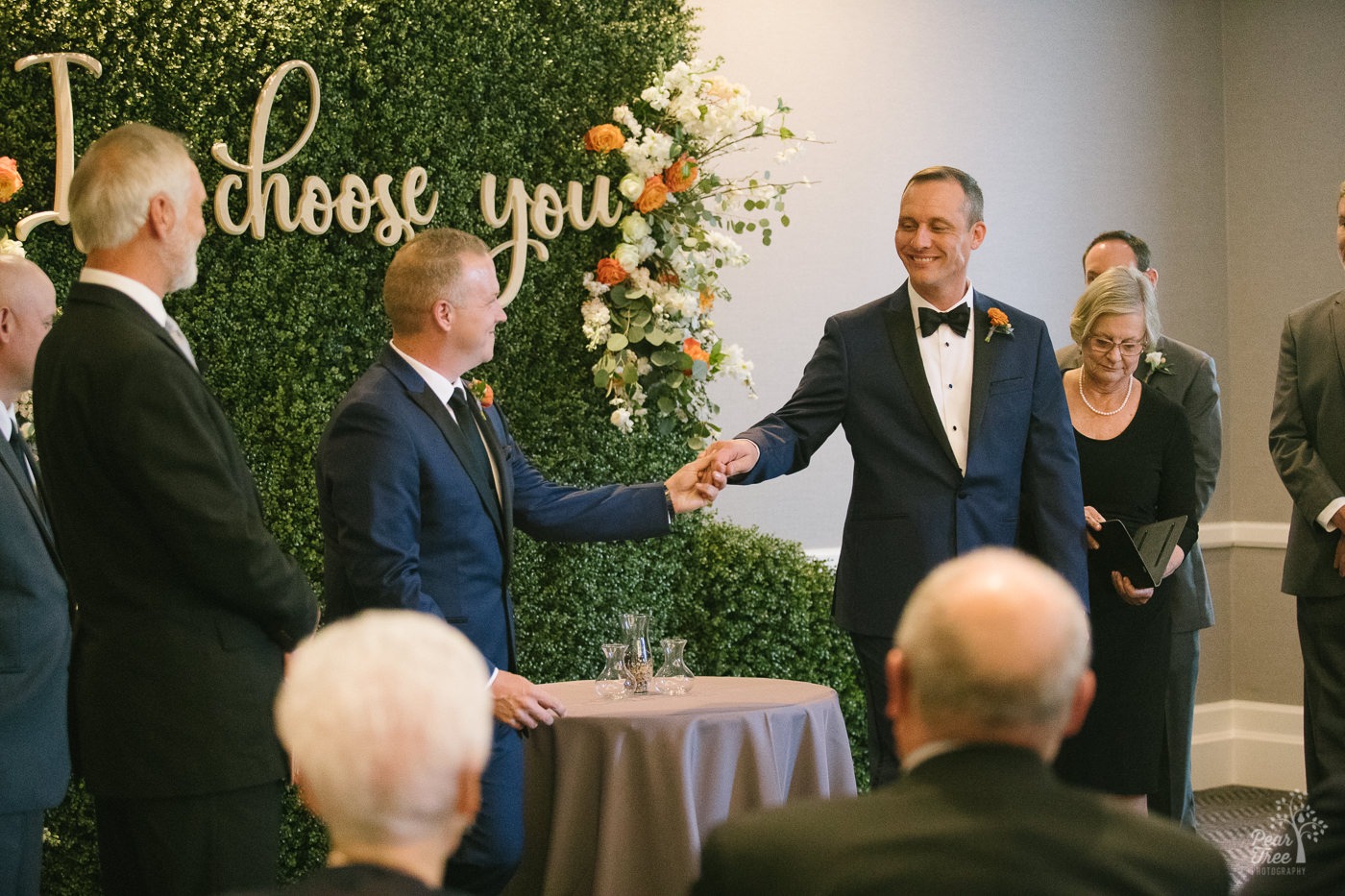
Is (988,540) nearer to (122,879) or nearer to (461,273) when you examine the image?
(461,273)

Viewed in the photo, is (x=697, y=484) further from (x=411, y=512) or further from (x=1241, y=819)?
(x=1241, y=819)

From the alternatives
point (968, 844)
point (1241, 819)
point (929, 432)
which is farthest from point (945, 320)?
point (1241, 819)

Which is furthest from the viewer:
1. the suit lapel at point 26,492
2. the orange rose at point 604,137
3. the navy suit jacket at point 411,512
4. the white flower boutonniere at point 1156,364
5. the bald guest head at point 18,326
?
the orange rose at point 604,137

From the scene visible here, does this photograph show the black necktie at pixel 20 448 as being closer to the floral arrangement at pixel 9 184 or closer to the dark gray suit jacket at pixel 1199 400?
the floral arrangement at pixel 9 184

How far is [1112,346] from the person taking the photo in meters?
4.35

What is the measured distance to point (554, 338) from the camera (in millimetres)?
5195

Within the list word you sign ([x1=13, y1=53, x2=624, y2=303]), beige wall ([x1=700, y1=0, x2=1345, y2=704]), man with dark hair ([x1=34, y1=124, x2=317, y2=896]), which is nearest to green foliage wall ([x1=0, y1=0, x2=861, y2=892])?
word you sign ([x1=13, y1=53, x2=624, y2=303])

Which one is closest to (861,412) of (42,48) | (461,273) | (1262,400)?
(461,273)

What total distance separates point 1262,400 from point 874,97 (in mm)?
2399

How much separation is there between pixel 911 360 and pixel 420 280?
125cm

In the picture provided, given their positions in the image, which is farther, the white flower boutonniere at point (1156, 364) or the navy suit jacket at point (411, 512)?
the white flower boutonniere at point (1156, 364)

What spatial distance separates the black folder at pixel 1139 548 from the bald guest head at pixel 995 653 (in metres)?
2.58

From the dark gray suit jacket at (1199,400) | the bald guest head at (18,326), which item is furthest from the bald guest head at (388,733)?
the dark gray suit jacket at (1199,400)

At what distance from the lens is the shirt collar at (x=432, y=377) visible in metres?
Answer: 3.29
